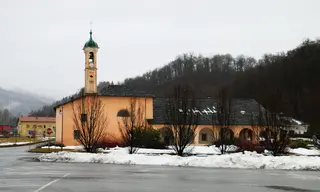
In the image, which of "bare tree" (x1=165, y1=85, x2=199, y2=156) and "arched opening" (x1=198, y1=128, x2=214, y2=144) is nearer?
"bare tree" (x1=165, y1=85, x2=199, y2=156)

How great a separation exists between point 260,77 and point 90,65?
2578 inches

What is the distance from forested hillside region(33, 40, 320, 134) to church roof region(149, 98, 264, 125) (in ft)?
24.3

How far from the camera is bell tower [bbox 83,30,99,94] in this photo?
165 ft

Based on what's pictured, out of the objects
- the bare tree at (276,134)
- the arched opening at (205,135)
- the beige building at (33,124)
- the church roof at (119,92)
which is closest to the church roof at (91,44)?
the church roof at (119,92)

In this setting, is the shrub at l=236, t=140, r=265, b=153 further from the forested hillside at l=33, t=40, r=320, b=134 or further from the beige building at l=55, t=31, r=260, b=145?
the forested hillside at l=33, t=40, r=320, b=134

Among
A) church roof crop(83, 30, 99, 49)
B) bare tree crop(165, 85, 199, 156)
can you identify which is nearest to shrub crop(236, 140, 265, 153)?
bare tree crop(165, 85, 199, 156)

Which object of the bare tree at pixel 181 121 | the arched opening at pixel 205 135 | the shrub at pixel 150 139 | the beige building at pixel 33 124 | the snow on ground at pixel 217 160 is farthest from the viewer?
the beige building at pixel 33 124

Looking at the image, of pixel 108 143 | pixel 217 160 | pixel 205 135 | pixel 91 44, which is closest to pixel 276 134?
pixel 217 160

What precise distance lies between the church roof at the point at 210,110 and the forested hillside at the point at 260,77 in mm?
7417

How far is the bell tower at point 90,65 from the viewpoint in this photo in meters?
50.4

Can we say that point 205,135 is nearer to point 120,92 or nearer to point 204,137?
point 204,137

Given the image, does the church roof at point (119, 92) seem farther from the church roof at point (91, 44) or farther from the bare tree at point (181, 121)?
the bare tree at point (181, 121)

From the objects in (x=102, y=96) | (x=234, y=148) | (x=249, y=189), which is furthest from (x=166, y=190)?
(x=102, y=96)

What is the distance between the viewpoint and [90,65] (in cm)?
5075
